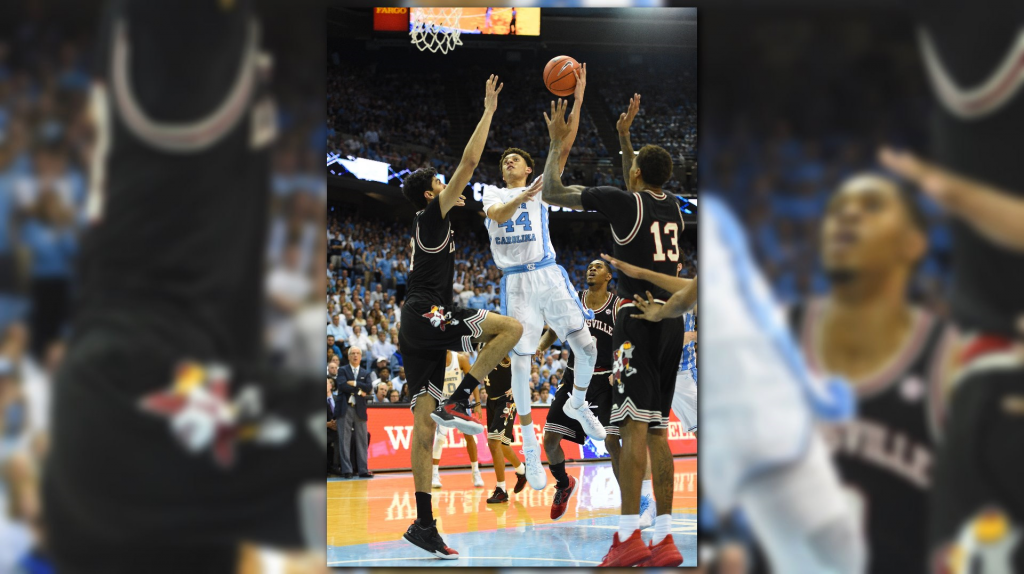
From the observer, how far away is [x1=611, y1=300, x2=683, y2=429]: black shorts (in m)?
5.32

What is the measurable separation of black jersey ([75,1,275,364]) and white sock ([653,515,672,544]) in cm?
294

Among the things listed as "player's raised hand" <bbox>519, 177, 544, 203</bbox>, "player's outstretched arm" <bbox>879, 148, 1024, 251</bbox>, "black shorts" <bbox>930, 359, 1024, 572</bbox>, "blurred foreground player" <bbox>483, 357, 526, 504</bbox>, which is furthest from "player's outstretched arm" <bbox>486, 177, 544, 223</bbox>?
"black shorts" <bbox>930, 359, 1024, 572</bbox>

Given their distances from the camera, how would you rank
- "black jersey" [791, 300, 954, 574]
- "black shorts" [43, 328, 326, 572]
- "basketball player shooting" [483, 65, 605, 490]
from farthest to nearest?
"basketball player shooting" [483, 65, 605, 490] < "black jersey" [791, 300, 954, 574] < "black shorts" [43, 328, 326, 572]

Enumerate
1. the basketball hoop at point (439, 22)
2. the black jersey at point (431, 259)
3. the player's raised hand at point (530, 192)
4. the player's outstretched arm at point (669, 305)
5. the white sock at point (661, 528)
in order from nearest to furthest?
1. the player's outstretched arm at point (669, 305)
2. the white sock at point (661, 528)
3. the black jersey at point (431, 259)
4. the player's raised hand at point (530, 192)
5. the basketball hoop at point (439, 22)

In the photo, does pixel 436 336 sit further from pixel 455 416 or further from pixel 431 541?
pixel 431 541

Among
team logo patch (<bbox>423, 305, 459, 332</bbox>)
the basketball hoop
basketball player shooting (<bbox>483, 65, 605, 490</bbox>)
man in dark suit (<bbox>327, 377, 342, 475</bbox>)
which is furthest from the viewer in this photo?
the basketball hoop

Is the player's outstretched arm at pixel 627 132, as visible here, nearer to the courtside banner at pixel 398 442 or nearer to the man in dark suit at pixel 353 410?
the man in dark suit at pixel 353 410

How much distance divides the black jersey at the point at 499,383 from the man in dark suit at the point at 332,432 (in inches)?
142

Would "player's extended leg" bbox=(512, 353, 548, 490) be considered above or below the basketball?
below

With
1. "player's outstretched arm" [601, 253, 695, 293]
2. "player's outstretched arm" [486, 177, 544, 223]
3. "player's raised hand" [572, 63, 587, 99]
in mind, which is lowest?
"player's outstretched arm" [601, 253, 695, 293]

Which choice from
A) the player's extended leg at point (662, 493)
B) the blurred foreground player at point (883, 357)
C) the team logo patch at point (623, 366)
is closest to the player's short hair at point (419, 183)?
the team logo patch at point (623, 366)

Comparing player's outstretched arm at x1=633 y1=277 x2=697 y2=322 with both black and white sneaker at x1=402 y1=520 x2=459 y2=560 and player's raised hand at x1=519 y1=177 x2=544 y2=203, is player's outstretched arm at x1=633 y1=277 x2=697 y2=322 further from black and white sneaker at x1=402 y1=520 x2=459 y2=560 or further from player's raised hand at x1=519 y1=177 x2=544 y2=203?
black and white sneaker at x1=402 y1=520 x2=459 y2=560

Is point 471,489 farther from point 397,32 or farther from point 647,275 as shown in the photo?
point 397,32

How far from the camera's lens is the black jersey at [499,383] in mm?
9180
